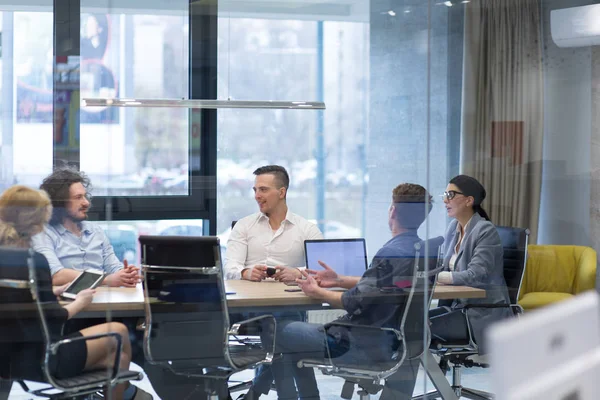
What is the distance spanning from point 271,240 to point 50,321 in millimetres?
1194

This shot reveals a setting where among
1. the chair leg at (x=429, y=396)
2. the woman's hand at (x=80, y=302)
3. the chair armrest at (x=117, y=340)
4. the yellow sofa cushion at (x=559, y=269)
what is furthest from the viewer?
the yellow sofa cushion at (x=559, y=269)

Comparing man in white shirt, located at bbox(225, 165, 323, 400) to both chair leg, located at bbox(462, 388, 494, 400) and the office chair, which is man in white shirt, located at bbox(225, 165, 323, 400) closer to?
the office chair

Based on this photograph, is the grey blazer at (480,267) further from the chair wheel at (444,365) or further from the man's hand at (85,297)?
the man's hand at (85,297)

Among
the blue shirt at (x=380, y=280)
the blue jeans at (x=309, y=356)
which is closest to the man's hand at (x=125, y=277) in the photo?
the blue jeans at (x=309, y=356)

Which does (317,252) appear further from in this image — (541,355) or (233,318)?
(541,355)

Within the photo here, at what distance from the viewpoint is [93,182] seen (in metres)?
4.18

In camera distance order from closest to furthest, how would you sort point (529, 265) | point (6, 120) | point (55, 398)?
point (55, 398), point (6, 120), point (529, 265)

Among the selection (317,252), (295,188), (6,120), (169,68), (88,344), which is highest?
(169,68)

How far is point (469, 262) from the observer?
460 cm

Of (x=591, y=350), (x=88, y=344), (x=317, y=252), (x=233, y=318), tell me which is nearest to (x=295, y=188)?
(x=317, y=252)

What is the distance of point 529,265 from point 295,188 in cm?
152

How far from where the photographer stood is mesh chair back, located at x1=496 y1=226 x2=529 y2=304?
475 centimetres

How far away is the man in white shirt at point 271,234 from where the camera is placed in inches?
169

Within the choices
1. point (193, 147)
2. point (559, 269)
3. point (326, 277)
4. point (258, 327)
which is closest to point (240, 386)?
point (258, 327)
